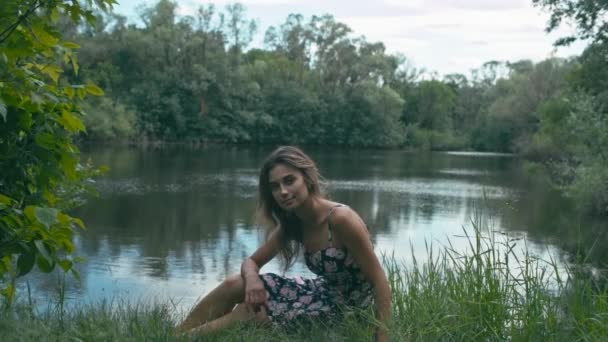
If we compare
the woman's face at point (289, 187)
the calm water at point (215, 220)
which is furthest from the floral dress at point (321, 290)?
the calm water at point (215, 220)

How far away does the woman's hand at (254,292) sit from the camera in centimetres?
375

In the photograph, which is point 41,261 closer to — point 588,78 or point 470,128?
point 588,78

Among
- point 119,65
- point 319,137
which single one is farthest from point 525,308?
point 319,137

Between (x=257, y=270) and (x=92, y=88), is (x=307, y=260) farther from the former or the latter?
(x=92, y=88)

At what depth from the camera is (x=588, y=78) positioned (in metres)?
20.0

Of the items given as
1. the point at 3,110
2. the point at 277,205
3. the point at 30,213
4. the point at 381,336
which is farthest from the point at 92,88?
the point at 381,336

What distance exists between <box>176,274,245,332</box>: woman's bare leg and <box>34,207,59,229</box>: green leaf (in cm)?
141

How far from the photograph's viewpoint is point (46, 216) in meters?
2.62

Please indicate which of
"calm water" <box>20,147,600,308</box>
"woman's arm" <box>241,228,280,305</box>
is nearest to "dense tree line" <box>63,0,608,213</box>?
"calm water" <box>20,147,600,308</box>

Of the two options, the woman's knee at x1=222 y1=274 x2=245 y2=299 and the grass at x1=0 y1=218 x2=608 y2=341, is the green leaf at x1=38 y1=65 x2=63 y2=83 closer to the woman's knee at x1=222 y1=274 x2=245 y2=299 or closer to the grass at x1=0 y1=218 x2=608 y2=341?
the grass at x1=0 y1=218 x2=608 y2=341

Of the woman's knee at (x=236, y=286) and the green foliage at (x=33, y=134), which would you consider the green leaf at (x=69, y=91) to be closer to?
the green foliage at (x=33, y=134)

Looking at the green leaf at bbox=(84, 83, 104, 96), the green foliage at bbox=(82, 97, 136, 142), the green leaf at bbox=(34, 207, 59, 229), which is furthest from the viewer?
the green foliage at bbox=(82, 97, 136, 142)

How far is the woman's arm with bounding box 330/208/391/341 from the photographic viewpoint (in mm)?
3660

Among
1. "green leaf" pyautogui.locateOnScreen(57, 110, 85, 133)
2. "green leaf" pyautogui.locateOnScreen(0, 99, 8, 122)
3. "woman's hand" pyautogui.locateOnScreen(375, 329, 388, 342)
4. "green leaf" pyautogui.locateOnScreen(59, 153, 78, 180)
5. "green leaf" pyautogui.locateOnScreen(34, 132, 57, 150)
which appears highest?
"green leaf" pyautogui.locateOnScreen(0, 99, 8, 122)
